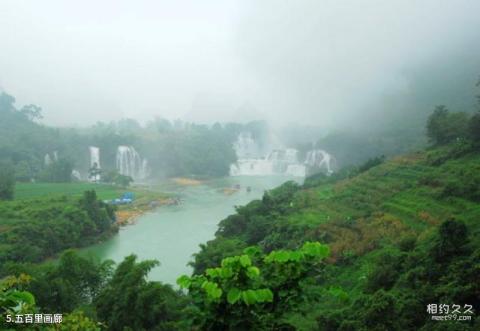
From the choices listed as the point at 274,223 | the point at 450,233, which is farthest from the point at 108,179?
the point at 450,233

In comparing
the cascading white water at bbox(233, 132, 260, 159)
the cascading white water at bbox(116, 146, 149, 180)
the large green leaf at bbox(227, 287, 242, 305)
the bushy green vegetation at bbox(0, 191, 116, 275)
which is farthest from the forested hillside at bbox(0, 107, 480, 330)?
the cascading white water at bbox(233, 132, 260, 159)

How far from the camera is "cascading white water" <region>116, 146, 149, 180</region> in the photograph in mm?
54422

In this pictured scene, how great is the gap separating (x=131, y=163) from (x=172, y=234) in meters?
34.2

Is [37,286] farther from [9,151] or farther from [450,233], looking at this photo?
[9,151]

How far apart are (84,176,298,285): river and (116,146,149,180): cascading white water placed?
61.4 feet

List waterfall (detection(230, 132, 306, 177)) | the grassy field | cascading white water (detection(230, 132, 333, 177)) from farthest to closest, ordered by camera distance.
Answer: waterfall (detection(230, 132, 306, 177)) → cascading white water (detection(230, 132, 333, 177)) → the grassy field

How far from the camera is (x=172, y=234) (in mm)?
23188

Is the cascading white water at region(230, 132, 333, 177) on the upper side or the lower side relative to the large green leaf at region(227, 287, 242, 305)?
upper

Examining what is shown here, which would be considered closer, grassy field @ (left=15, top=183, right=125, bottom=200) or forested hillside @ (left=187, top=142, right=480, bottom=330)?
forested hillside @ (left=187, top=142, right=480, bottom=330)

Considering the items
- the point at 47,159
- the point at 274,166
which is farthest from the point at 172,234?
the point at 274,166

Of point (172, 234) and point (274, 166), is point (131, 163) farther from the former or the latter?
point (172, 234)

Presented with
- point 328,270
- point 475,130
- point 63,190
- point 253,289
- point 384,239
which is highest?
point 475,130

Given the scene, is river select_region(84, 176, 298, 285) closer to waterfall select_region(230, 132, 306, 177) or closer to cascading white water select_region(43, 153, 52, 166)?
waterfall select_region(230, 132, 306, 177)

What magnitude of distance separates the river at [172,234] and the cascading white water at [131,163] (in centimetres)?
1872
